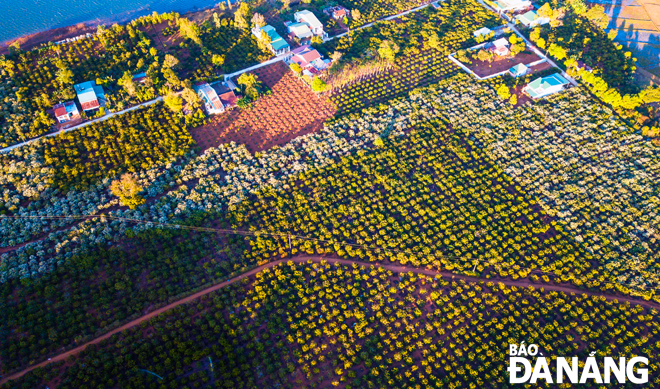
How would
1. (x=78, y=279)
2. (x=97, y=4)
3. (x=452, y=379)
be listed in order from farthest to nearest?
(x=97, y=4) → (x=78, y=279) → (x=452, y=379)

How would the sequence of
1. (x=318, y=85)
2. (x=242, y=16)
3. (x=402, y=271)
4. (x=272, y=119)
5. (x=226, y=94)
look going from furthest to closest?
1. (x=242, y=16)
2. (x=318, y=85)
3. (x=226, y=94)
4. (x=272, y=119)
5. (x=402, y=271)

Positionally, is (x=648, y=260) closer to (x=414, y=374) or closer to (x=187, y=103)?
(x=414, y=374)

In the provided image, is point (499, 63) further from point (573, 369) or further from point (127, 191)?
point (127, 191)

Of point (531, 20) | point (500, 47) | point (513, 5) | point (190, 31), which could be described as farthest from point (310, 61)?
point (513, 5)

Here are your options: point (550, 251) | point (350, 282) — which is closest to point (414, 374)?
point (350, 282)

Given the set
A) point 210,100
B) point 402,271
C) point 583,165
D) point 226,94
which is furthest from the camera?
point 226,94

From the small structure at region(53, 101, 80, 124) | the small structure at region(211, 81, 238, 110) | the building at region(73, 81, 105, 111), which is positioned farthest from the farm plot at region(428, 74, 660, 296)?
the small structure at region(53, 101, 80, 124)

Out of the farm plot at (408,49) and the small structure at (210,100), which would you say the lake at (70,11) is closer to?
the small structure at (210,100)
